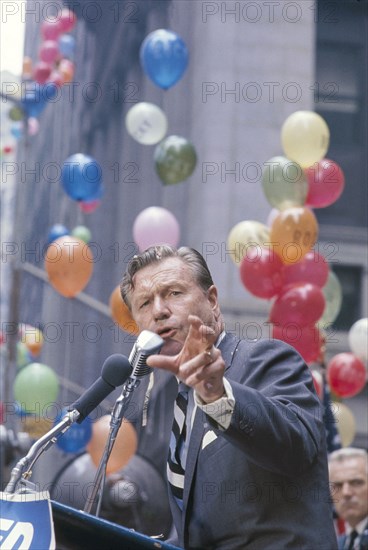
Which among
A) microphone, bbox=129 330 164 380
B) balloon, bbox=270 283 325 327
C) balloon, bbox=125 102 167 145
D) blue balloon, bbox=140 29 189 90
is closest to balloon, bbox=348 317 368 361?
balloon, bbox=270 283 325 327

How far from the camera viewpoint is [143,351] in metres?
2.20

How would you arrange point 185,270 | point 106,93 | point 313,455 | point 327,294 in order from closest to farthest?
point 313,455 < point 185,270 < point 327,294 < point 106,93

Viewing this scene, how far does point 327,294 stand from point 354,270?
635 centimetres

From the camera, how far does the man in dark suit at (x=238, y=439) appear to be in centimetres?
213

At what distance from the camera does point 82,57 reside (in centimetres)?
1367

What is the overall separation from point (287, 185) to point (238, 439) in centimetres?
519

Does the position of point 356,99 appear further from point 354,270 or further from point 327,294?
point 327,294

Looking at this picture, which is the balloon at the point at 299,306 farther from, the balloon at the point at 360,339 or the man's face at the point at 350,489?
the man's face at the point at 350,489

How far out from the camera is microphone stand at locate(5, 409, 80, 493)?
6.68 ft

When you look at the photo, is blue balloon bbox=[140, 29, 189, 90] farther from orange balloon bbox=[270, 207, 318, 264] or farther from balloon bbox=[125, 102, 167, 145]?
orange balloon bbox=[270, 207, 318, 264]

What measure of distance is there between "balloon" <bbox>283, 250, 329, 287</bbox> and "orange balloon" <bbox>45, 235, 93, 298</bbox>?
160 centimetres

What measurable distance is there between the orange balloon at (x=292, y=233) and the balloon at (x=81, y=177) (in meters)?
1.75

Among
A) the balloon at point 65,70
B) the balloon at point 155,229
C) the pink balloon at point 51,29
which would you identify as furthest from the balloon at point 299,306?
the pink balloon at point 51,29

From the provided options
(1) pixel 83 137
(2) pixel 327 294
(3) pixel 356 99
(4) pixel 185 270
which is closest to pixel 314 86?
(3) pixel 356 99
